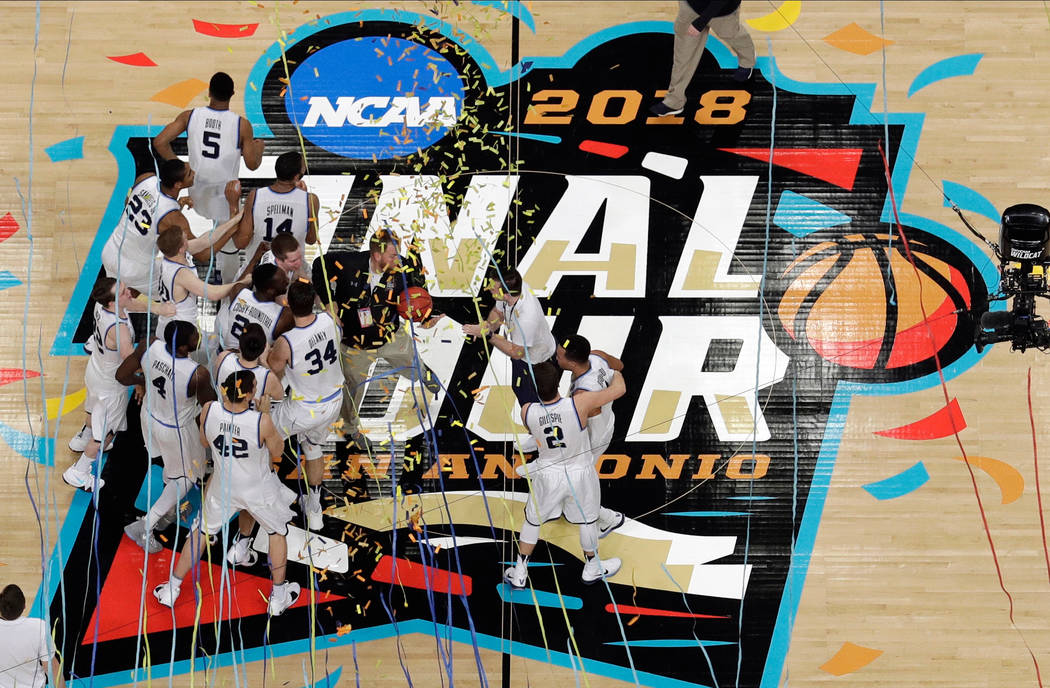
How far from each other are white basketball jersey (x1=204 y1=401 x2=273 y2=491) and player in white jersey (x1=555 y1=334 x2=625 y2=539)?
171cm

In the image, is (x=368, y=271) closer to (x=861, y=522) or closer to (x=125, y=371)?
(x=125, y=371)

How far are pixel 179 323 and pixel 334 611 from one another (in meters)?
1.87

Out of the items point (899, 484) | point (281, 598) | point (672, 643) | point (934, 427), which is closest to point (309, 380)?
point (281, 598)

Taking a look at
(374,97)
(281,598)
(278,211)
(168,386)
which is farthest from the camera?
(374,97)

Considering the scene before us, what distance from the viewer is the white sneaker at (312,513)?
20.6 feet

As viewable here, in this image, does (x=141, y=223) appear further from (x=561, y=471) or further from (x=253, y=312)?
(x=561, y=471)

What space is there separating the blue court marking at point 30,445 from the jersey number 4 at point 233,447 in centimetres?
160

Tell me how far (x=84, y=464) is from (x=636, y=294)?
3.57 meters

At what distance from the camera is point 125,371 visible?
598 cm

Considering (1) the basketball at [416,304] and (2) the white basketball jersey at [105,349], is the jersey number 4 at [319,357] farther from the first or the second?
(2) the white basketball jersey at [105,349]

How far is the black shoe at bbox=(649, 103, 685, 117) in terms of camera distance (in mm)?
7262

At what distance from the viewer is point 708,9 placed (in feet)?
22.3

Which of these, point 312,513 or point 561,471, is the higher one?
point 561,471

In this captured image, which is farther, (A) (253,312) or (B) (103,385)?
(B) (103,385)
